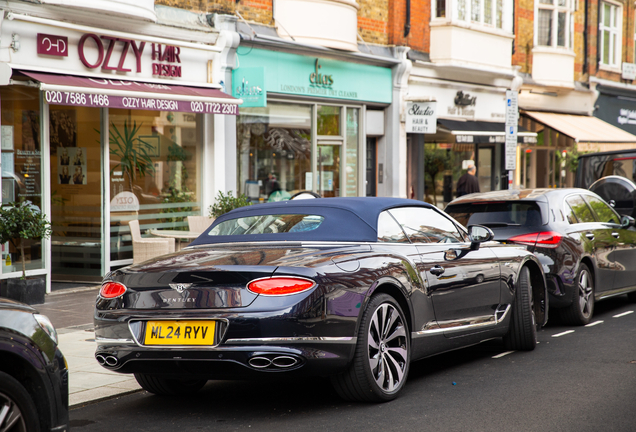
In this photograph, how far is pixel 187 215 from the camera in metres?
14.3

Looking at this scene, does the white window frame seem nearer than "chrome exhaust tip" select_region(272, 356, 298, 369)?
No

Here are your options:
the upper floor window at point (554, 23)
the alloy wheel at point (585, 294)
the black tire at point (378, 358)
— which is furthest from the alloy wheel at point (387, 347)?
the upper floor window at point (554, 23)

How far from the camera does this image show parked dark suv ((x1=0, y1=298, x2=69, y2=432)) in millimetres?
3650

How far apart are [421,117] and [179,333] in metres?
14.6

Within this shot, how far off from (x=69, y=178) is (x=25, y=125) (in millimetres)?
1282

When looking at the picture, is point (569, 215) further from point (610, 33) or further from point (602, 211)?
point (610, 33)

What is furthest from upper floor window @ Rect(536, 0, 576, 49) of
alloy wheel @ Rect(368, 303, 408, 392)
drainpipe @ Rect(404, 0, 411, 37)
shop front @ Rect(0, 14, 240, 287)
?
alloy wheel @ Rect(368, 303, 408, 392)

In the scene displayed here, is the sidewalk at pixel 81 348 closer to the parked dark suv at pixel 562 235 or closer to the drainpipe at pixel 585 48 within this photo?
the parked dark suv at pixel 562 235

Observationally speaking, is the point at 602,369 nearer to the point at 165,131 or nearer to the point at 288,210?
the point at 288,210

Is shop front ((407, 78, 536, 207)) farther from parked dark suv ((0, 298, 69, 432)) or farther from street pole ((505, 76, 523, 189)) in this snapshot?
parked dark suv ((0, 298, 69, 432))

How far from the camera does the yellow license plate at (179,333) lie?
16.2 feet

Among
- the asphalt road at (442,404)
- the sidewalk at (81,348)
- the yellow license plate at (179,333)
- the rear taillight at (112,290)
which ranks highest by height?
the rear taillight at (112,290)

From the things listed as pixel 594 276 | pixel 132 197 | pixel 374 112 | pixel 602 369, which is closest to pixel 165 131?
pixel 132 197

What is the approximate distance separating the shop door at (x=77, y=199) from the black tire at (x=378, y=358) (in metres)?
7.97
